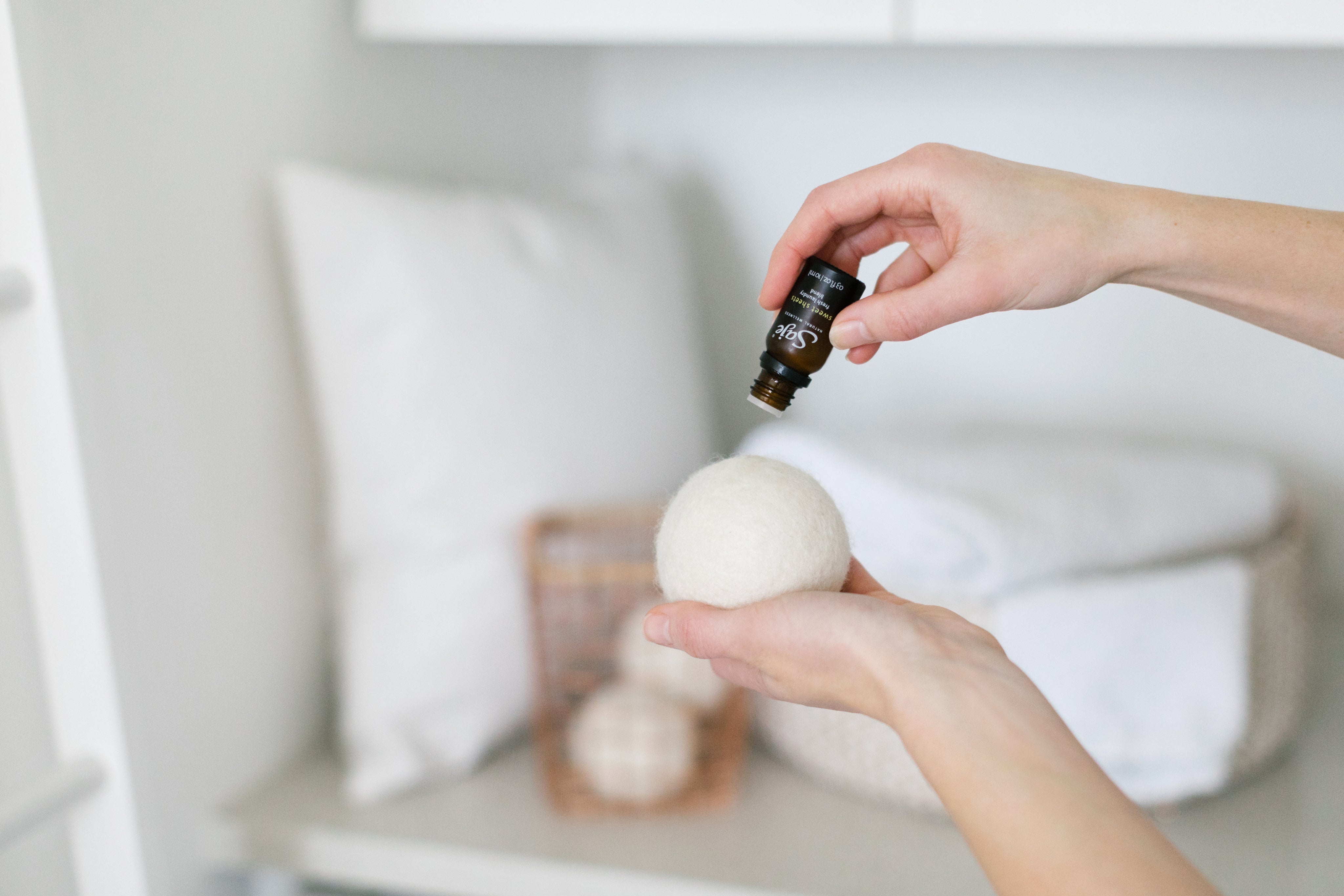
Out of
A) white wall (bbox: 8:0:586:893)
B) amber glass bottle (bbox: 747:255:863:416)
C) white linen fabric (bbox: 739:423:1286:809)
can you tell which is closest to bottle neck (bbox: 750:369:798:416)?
amber glass bottle (bbox: 747:255:863:416)

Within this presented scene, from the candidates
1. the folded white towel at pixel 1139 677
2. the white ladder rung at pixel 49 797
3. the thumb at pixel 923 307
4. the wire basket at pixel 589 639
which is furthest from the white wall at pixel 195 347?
the folded white towel at pixel 1139 677

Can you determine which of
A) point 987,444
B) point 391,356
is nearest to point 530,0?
point 391,356

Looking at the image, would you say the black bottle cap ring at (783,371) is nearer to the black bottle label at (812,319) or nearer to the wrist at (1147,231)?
the black bottle label at (812,319)

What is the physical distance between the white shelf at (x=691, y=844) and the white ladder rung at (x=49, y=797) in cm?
18

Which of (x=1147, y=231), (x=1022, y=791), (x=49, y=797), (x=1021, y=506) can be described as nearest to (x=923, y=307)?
(x=1147, y=231)

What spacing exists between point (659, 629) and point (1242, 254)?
43 centimetres

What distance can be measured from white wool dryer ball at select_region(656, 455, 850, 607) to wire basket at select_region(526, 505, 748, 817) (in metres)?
0.33

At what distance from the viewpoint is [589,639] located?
1.04 meters

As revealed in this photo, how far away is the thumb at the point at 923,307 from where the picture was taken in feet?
2.03

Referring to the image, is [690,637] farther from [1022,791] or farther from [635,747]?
[635,747]

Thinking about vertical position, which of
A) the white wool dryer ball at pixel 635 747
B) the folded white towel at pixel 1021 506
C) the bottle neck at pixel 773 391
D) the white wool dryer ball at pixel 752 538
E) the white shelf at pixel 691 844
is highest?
the bottle neck at pixel 773 391

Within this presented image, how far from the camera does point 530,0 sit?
3.44ft

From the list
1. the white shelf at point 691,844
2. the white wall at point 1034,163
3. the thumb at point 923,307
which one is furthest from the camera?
the white wall at point 1034,163

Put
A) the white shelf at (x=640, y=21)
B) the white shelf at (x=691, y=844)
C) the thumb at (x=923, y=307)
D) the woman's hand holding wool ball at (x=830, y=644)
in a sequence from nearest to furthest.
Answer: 1. the woman's hand holding wool ball at (x=830, y=644)
2. the thumb at (x=923, y=307)
3. the white shelf at (x=691, y=844)
4. the white shelf at (x=640, y=21)
